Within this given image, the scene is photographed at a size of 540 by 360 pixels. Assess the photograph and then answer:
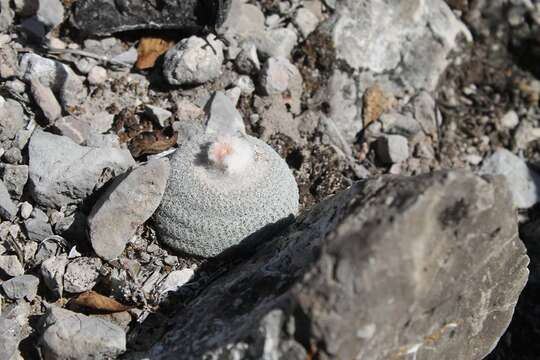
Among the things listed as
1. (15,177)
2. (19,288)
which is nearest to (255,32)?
(15,177)

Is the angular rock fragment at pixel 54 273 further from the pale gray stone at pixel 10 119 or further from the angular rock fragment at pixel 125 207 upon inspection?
the pale gray stone at pixel 10 119

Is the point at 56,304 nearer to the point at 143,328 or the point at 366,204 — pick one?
the point at 143,328

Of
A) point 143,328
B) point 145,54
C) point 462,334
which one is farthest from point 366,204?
point 145,54

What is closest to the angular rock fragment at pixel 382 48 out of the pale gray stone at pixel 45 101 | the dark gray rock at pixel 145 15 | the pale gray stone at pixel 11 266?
the dark gray rock at pixel 145 15

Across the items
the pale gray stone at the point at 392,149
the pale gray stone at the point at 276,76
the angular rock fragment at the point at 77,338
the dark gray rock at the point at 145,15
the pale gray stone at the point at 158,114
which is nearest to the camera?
the angular rock fragment at the point at 77,338

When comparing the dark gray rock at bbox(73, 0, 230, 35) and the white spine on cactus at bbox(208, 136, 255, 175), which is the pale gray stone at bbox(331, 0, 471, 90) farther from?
the white spine on cactus at bbox(208, 136, 255, 175)

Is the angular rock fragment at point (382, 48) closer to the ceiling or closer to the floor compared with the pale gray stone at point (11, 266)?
closer to the ceiling
